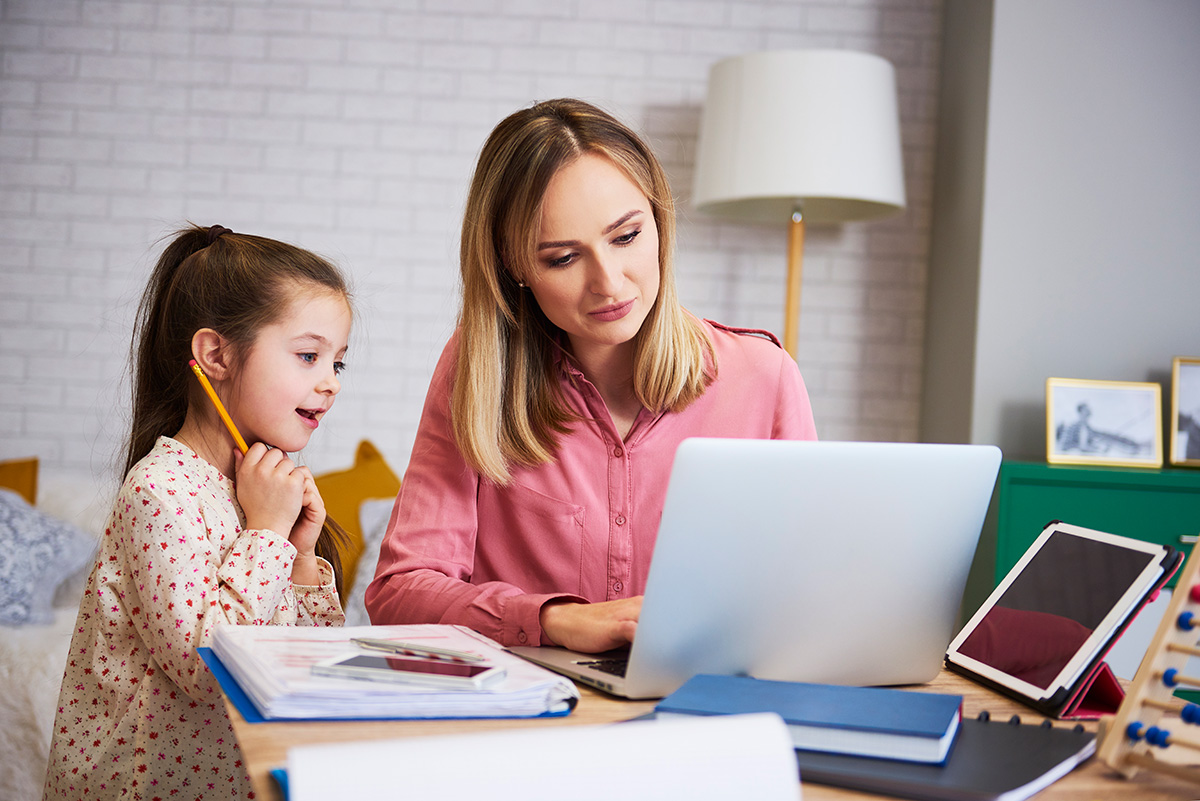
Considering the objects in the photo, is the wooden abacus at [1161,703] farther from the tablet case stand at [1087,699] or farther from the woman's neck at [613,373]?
the woman's neck at [613,373]

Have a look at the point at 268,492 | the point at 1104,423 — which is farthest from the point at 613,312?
the point at 1104,423

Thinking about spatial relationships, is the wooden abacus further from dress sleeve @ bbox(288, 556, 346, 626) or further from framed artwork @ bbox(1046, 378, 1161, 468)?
framed artwork @ bbox(1046, 378, 1161, 468)

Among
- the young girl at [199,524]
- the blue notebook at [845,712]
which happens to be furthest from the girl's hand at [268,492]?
the blue notebook at [845,712]

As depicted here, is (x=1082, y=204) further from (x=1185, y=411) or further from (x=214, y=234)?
(x=214, y=234)

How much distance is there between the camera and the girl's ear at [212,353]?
4.20 ft

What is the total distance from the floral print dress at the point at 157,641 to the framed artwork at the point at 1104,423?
2.20 meters

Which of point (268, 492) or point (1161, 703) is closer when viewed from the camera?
point (1161, 703)

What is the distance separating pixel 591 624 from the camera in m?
0.95

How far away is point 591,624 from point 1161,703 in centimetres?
48

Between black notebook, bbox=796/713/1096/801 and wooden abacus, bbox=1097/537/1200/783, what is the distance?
0.03 metres

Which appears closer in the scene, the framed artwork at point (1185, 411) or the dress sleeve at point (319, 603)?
the dress sleeve at point (319, 603)

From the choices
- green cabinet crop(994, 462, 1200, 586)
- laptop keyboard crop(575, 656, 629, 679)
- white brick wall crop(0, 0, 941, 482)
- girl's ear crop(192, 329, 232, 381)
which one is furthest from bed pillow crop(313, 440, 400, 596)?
laptop keyboard crop(575, 656, 629, 679)

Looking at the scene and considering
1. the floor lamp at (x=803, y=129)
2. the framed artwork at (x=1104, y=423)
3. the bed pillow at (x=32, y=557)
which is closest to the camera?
the bed pillow at (x=32, y=557)

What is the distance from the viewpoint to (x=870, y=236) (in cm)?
334
